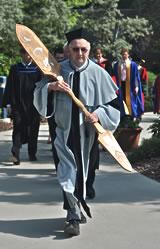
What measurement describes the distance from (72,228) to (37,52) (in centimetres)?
166

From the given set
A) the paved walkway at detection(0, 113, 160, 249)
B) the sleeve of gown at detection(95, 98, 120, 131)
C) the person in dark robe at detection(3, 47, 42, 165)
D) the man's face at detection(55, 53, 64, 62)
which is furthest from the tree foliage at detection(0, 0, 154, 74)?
the sleeve of gown at detection(95, 98, 120, 131)

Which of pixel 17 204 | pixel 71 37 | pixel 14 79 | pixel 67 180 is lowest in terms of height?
pixel 17 204

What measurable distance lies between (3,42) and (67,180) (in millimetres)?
14345

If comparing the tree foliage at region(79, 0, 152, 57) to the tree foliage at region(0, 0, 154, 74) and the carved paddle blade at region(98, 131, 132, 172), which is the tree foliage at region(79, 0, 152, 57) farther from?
the carved paddle blade at region(98, 131, 132, 172)

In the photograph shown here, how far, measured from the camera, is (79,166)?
5.77 metres

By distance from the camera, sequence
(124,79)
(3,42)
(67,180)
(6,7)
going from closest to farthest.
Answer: (67,180) → (124,79) → (6,7) → (3,42)

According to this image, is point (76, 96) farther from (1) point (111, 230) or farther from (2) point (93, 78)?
(1) point (111, 230)

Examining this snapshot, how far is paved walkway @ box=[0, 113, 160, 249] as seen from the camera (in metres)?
5.52

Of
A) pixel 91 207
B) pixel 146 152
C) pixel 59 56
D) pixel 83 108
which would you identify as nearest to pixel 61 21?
pixel 59 56

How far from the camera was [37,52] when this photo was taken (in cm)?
583

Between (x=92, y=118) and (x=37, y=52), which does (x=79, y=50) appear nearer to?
(x=37, y=52)

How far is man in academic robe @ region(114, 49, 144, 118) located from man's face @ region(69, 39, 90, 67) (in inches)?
225

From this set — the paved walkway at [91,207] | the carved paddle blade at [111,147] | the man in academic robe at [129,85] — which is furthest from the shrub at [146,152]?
the carved paddle blade at [111,147]

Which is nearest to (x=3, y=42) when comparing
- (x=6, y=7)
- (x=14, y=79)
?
(x=6, y=7)
